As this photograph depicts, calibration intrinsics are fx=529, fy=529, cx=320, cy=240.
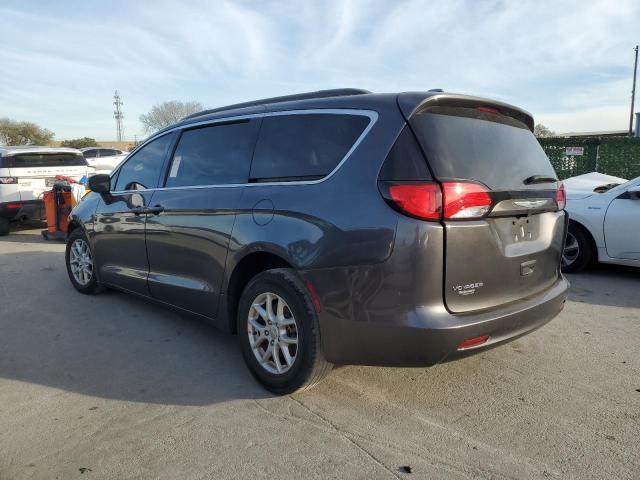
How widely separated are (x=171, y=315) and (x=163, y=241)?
104cm

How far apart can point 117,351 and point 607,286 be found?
5.11 meters

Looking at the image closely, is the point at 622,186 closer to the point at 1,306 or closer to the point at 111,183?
the point at 111,183

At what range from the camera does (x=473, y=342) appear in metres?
2.77

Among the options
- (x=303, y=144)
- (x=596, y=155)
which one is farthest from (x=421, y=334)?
(x=596, y=155)

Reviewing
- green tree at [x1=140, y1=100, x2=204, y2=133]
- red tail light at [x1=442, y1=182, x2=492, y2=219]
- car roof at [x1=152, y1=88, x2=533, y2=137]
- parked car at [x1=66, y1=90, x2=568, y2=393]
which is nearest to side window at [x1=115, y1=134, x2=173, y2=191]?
car roof at [x1=152, y1=88, x2=533, y2=137]

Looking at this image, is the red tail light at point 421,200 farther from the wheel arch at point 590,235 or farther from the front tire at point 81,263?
the wheel arch at point 590,235

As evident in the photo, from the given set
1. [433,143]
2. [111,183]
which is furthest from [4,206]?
[433,143]

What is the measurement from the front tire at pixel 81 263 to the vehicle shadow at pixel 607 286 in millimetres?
4949

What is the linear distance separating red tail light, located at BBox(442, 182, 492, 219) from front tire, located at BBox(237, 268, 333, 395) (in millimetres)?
933

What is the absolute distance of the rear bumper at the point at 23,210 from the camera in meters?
10.1

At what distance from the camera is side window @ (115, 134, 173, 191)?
453 centimetres

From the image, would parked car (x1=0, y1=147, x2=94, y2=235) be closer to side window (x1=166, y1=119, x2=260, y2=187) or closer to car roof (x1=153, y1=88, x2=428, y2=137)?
car roof (x1=153, y1=88, x2=428, y2=137)

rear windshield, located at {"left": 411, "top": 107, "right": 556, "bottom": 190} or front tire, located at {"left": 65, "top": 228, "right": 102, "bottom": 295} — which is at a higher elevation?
rear windshield, located at {"left": 411, "top": 107, "right": 556, "bottom": 190}

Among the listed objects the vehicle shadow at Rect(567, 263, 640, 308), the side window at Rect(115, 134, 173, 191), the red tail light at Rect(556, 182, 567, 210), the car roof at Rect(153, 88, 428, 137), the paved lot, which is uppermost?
the car roof at Rect(153, 88, 428, 137)
